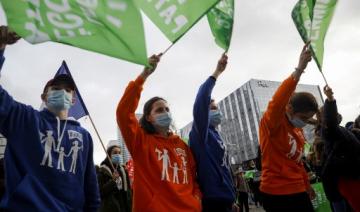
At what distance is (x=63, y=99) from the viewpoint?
291 cm

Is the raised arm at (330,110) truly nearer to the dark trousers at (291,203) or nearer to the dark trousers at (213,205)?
the dark trousers at (291,203)

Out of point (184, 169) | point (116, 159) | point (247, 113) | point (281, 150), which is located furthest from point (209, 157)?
point (247, 113)

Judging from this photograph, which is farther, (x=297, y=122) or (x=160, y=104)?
(x=297, y=122)

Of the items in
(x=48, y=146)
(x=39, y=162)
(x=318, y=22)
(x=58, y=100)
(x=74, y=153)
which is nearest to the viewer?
(x=39, y=162)

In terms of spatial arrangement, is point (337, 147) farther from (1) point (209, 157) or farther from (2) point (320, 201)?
(2) point (320, 201)

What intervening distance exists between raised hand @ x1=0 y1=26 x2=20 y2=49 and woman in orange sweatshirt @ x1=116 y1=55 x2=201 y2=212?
1023 mm

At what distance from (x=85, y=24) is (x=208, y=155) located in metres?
1.81

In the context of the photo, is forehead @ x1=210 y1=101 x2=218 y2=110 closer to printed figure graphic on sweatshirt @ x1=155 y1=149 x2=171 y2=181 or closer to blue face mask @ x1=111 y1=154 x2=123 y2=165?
printed figure graphic on sweatshirt @ x1=155 y1=149 x2=171 y2=181

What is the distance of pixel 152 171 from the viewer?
3107 mm

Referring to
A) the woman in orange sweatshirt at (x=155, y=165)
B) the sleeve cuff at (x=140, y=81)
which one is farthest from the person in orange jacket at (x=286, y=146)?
the sleeve cuff at (x=140, y=81)

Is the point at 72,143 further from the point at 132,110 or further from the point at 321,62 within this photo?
the point at 321,62

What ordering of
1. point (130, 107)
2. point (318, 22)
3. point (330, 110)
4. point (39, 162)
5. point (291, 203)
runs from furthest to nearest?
point (330, 110)
point (318, 22)
point (291, 203)
point (130, 107)
point (39, 162)

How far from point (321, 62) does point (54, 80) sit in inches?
114

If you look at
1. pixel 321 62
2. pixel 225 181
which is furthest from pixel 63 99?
pixel 321 62
